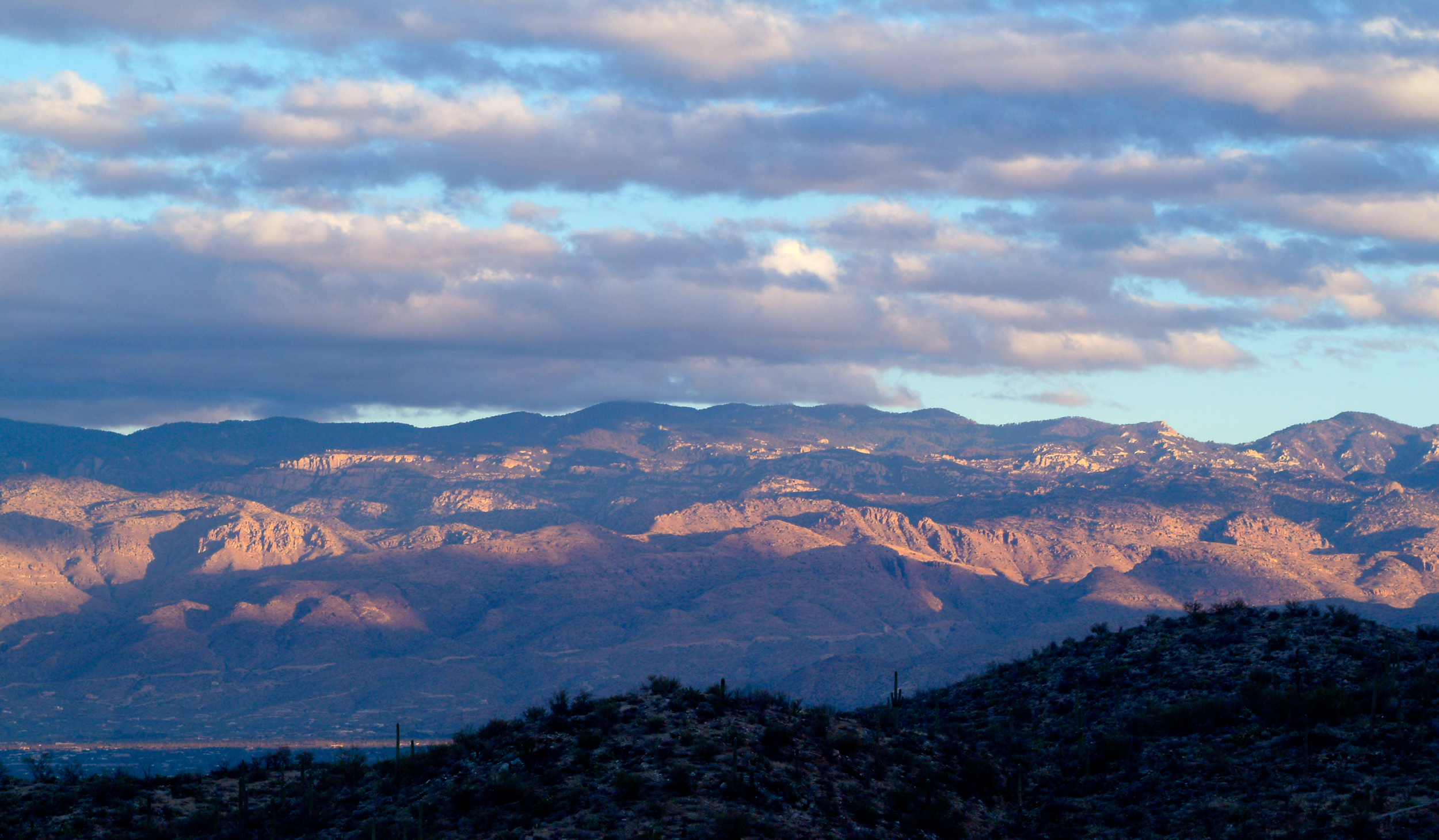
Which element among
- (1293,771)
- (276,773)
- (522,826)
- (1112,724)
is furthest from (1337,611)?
(276,773)

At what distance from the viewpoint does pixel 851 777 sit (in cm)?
4962

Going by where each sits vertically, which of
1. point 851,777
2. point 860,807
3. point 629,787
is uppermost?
point 629,787

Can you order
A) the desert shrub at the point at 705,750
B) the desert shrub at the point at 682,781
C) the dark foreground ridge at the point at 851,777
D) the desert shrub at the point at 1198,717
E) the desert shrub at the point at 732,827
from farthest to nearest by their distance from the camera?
the desert shrub at the point at 1198,717
the desert shrub at the point at 705,750
the desert shrub at the point at 682,781
the dark foreground ridge at the point at 851,777
the desert shrub at the point at 732,827

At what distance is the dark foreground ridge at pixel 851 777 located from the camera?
149ft

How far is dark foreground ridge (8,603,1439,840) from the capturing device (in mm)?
45562

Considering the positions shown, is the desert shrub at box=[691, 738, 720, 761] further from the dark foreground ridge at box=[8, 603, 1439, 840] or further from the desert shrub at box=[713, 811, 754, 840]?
the desert shrub at box=[713, 811, 754, 840]

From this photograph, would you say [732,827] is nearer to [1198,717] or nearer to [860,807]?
[860,807]

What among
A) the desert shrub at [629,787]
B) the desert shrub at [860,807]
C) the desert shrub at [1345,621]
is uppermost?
the desert shrub at [1345,621]

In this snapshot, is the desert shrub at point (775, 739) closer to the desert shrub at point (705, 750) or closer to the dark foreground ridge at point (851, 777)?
the dark foreground ridge at point (851, 777)

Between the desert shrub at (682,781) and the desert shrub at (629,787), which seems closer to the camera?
the desert shrub at (629,787)

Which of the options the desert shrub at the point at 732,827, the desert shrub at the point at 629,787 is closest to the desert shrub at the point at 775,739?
the desert shrub at the point at 629,787

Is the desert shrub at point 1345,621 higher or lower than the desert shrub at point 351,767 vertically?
higher

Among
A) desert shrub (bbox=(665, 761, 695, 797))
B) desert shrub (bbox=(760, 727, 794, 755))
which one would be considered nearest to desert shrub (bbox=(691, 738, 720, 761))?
desert shrub (bbox=(665, 761, 695, 797))

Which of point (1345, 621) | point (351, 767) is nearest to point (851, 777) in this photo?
point (351, 767)
